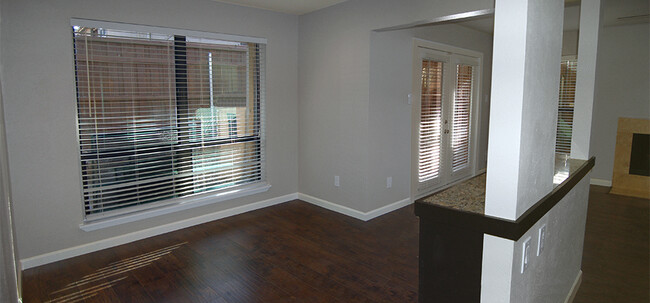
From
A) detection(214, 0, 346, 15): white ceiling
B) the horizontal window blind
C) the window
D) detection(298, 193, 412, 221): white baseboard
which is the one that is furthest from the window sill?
the horizontal window blind

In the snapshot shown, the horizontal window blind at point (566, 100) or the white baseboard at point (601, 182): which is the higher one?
the horizontal window blind at point (566, 100)

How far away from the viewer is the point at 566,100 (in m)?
6.12

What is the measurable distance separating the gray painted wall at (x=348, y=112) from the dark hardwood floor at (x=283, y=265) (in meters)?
0.51

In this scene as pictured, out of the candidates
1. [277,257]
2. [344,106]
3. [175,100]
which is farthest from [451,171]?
[175,100]

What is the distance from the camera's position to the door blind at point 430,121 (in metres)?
4.91

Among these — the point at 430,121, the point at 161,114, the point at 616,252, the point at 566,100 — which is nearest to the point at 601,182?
the point at 566,100

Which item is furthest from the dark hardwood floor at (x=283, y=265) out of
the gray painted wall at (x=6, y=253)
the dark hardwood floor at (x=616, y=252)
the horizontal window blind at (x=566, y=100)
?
the horizontal window blind at (x=566, y=100)

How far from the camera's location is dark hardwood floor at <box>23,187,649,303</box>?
8.89 feet

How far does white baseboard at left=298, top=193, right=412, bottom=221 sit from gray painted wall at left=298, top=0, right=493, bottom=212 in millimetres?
51

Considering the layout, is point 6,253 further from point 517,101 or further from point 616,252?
point 616,252

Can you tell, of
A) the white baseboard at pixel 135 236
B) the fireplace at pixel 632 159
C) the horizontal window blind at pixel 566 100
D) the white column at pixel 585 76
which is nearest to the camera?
the white column at pixel 585 76

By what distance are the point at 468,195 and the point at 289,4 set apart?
311 cm

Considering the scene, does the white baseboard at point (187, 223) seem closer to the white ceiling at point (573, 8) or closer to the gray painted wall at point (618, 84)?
the white ceiling at point (573, 8)

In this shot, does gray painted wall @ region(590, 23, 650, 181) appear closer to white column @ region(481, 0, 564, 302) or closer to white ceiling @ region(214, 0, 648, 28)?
white ceiling @ region(214, 0, 648, 28)
